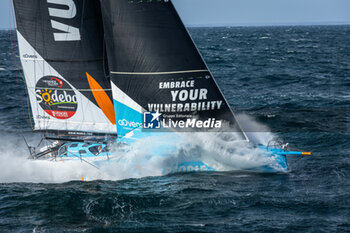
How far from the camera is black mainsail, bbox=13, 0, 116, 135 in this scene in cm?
Result: 1669

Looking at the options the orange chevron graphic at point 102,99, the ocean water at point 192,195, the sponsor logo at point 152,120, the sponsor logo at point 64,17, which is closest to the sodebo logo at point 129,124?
the sponsor logo at point 152,120

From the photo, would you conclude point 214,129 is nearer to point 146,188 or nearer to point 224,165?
point 224,165

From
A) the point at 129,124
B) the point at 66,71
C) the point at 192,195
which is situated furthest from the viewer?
the point at 66,71

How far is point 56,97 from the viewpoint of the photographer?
18.5 m

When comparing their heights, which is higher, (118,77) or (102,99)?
(118,77)

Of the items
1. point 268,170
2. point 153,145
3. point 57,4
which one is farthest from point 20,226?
point 268,170

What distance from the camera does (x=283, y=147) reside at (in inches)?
689

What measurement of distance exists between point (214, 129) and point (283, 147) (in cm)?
314

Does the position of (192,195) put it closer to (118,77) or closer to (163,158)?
(163,158)

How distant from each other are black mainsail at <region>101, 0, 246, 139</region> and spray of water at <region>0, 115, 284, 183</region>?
2.04ft

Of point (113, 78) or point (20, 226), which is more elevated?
point (113, 78)

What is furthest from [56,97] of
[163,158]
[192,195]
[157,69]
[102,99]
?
[192,195]

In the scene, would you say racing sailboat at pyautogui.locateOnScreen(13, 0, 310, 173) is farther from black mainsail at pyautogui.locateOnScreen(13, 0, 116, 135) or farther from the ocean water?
the ocean water

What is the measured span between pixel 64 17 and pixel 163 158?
699 centimetres
